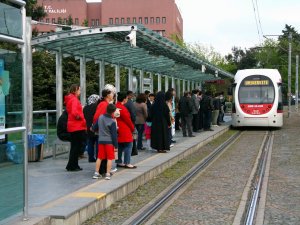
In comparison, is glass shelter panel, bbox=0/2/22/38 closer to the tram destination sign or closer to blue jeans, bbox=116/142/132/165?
blue jeans, bbox=116/142/132/165

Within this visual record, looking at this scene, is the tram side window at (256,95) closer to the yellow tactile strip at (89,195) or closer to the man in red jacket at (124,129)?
the man in red jacket at (124,129)

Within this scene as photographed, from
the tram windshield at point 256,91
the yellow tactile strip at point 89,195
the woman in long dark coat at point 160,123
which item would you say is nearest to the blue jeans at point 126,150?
the yellow tactile strip at point 89,195

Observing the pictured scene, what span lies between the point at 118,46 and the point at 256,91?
44.2ft

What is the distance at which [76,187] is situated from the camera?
29.9 feet

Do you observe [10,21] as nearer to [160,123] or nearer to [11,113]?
[11,113]

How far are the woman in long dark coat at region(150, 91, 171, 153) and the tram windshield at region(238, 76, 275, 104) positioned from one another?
41.2ft

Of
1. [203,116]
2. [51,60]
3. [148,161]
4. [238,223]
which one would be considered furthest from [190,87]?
[238,223]

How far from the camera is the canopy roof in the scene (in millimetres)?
12453

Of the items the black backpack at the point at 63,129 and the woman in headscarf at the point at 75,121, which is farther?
the black backpack at the point at 63,129

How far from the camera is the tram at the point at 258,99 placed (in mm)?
26500

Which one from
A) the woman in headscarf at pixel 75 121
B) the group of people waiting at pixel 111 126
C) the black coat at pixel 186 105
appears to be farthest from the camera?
the black coat at pixel 186 105

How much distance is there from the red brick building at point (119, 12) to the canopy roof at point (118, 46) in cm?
9079

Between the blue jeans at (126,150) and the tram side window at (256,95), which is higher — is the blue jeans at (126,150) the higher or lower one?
the lower one

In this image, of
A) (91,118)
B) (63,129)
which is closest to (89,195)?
(63,129)
